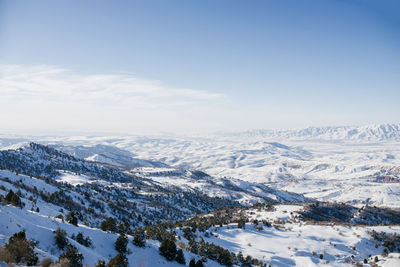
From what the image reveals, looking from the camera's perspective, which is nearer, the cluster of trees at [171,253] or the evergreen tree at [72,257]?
the evergreen tree at [72,257]

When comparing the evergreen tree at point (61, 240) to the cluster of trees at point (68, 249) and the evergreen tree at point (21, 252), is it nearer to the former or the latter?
the cluster of trees at point (68, 249)

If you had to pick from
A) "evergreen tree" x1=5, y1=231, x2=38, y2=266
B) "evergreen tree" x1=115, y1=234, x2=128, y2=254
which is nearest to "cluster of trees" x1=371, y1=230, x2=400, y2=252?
"evergreen tree" x1=115, y1=234, x2=128, y2=254

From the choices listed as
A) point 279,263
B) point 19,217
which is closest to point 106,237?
point 19,217

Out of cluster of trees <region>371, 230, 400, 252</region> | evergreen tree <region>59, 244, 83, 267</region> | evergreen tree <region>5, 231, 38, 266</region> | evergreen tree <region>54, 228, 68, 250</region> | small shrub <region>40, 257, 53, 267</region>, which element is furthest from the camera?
cluster of trees <region>371, 230, 400, 252</region>

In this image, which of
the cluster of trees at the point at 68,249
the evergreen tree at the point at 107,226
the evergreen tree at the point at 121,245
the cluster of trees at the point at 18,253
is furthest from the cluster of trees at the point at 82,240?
the cluster of trees at the point at 18,253

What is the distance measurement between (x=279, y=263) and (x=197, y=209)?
190ft

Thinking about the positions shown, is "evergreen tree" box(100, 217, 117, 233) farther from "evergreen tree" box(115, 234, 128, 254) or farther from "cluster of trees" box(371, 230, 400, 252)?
"cluster of trees" box(371, 230, 400, 252)

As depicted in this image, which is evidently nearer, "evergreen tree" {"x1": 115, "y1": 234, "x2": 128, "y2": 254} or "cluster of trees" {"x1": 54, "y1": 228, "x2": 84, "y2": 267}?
"cluster of trees" {"x1": 54, "y1": 228, "x2": 84, "y2": 267}

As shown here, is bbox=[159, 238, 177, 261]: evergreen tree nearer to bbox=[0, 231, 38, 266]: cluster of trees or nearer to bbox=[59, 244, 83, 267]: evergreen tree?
bbox=[59, 244, 83, 267]: evergreen tree

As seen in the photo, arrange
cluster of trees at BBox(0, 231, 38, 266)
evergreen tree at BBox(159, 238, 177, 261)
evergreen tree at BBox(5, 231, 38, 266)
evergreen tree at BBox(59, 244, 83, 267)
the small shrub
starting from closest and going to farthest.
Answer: cluster of trees at BBox(0, 231, 38, 266)
evergreen tree at BBox(5, 231, 38, 266)
the small shrub
evergreen tree at BBox(59, 244, 83, 267)
evergreen tree at BBox(159, 238, 177, 261)

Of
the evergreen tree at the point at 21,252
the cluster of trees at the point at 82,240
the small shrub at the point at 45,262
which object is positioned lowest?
the cluster of trees at the point at 82,240

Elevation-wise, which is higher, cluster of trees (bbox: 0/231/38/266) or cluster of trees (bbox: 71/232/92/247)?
cluster of trees (bbox: 0/231/38/266)

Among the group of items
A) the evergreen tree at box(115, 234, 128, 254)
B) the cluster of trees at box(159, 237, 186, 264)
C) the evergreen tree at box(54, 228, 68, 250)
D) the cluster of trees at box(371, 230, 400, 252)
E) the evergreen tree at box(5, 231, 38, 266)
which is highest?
the evergreen tree at box(5, 231, 38, 266)

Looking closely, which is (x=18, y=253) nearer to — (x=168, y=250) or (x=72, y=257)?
(x=72, y=257)
